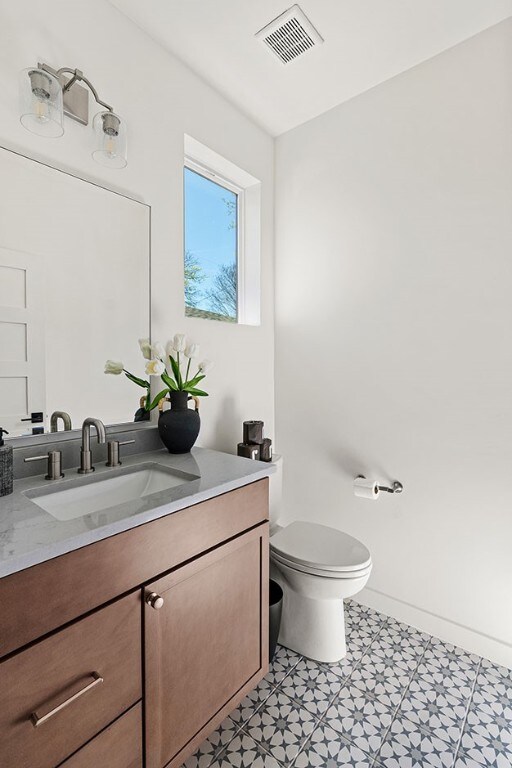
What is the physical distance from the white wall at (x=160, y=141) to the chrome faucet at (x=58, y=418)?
0.53 feet

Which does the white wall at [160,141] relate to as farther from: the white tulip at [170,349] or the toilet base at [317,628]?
the toilet base at [317,628]

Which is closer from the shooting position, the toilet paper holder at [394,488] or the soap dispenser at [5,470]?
the soap dispenser at [5,470]

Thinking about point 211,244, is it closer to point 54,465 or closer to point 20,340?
point 20,340

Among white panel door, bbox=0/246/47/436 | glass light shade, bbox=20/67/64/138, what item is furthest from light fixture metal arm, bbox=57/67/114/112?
white panel door, bbox=0/246/47/436

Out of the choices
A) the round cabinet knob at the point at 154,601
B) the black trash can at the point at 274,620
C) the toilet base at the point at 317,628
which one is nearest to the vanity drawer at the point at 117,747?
the round cabinet knob at the point at 154,601

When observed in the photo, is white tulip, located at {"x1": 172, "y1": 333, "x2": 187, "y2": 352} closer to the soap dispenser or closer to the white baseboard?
the soap dispenser

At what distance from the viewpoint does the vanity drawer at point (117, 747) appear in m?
0.85

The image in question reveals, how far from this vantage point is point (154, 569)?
98 cm

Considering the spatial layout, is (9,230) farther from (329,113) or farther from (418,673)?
(418,673)

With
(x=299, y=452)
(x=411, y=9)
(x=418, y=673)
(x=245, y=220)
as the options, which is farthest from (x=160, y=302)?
(x=418, y=673)

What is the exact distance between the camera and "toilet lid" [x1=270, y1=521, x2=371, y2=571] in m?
1.52

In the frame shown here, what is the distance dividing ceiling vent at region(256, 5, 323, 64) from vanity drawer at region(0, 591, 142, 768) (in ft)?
6.81

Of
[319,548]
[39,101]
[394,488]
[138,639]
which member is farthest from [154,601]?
[39,101]

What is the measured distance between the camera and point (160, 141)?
1.65 m
